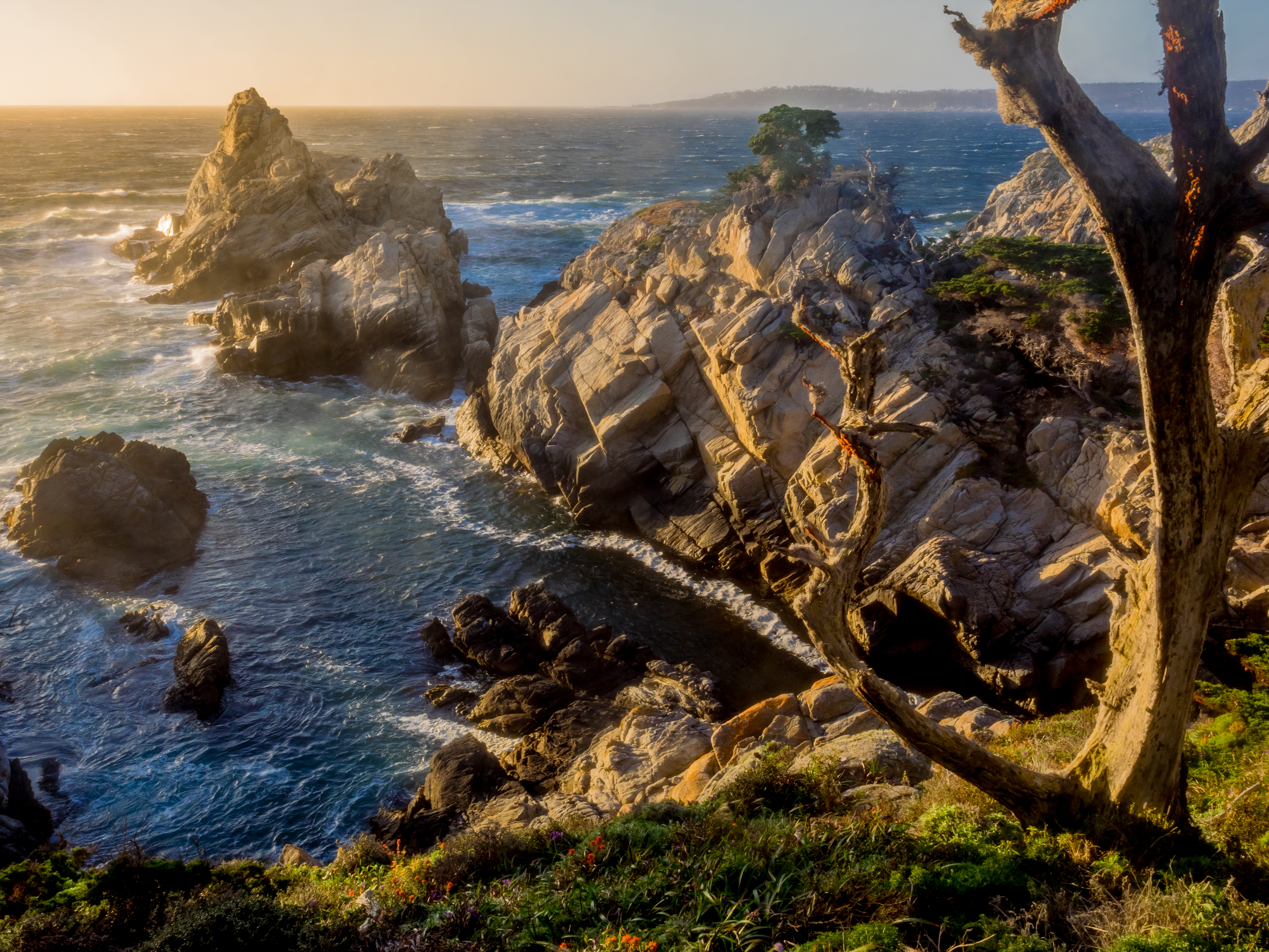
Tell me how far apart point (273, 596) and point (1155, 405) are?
89.6ft

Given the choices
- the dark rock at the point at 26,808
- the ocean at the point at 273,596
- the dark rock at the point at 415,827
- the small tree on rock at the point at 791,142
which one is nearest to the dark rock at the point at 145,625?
the ocean at the point at 273,596

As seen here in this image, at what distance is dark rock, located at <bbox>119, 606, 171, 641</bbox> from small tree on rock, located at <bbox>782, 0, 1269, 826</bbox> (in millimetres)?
24138

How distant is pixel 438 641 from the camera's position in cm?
2461

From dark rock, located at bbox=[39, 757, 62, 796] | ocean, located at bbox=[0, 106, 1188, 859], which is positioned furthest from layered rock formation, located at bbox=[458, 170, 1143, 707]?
dark rock, located at bbox=[39, 757, 62, 796]

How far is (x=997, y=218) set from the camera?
2283 inches

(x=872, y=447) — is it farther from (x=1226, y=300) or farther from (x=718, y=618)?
(x=718, y=618)

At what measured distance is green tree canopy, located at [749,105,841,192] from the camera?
122 ft

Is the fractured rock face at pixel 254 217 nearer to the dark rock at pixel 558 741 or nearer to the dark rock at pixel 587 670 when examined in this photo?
the dark rock at pixel 587 670

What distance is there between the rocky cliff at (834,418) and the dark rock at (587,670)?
6641mm

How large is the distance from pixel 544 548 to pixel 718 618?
785 cm

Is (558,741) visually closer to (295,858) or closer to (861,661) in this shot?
(295,858)

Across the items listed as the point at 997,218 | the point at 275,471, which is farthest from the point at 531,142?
the point at 275,471

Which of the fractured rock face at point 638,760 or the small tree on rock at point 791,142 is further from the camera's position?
the small tree on rock at point 791,142

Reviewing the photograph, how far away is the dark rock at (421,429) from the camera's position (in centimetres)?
3834
